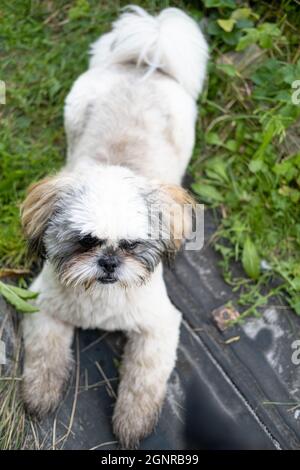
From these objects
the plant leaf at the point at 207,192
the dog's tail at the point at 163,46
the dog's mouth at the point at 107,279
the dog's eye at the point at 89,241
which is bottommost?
the plant leaf at the point at 207,192

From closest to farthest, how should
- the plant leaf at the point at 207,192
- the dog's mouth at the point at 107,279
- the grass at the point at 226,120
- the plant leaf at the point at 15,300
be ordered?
the dog's mouth at the point at 107,279
the plant leaf at the point at 15,300
the grass at the point at 226,120
the plant leaf at the point at 207,192

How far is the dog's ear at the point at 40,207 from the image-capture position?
2674 mm

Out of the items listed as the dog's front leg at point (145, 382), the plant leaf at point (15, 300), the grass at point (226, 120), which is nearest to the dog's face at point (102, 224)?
the plant leaf at point (15, 300)

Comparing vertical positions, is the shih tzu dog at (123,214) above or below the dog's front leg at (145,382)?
above

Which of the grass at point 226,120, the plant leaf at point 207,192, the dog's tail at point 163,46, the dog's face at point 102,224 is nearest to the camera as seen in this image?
the dog's face at point 102,224

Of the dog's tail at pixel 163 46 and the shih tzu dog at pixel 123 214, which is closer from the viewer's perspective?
the shih tzu dog at pixel 123 214

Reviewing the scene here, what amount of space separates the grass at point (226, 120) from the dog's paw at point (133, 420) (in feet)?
2.68

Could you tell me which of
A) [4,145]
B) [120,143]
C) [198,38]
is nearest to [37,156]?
[4,145]

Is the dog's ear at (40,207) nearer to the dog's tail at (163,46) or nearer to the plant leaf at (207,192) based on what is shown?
the dog's tail at (163,46)

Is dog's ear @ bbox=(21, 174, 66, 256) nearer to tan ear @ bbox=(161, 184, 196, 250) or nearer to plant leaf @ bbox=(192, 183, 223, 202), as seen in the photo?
tan ear @ bbox=(161, 184, 196, 250)
